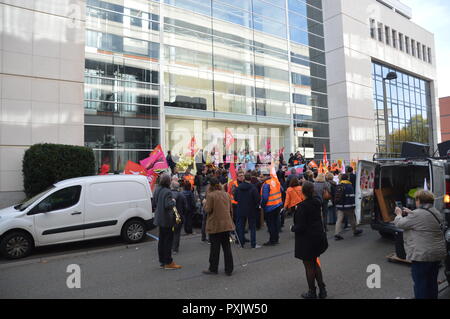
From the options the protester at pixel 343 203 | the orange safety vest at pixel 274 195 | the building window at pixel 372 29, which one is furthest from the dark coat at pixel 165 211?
the building window at pixel 372 29

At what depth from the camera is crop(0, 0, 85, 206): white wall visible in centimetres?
1266

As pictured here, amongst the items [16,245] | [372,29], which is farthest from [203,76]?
[372,29]

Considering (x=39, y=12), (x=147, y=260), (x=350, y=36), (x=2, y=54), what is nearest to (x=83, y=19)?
(x=39, y=12)

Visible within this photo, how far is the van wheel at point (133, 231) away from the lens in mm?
7941

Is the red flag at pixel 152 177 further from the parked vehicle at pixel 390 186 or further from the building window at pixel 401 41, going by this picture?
the building window at pixel 401 41

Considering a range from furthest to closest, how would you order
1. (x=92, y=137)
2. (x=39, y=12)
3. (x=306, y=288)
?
(x=92, y=137)
(x=39, y=12)
(x=306, y=288)

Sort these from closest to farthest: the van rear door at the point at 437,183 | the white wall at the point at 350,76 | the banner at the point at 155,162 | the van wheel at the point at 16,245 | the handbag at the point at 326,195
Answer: the van rear door at the point at 437,183 → the van wheel at the point at 16,245 → the handbag at the point at 326,195 → the banner at the point at 155,162 → the white wall at the point at 350,76

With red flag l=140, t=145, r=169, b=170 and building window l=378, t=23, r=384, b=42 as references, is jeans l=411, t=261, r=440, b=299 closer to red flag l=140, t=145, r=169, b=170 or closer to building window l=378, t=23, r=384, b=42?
red flag l=140, t=145, r=169, b=170

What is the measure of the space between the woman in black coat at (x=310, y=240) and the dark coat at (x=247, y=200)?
2.88 metres

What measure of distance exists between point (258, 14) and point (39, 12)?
16021 millimetres

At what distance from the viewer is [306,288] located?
4.75 metres

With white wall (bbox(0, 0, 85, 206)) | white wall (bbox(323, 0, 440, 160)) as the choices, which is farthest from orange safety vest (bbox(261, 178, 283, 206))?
Result: white wall (bbox(323, 0, 440, 160))

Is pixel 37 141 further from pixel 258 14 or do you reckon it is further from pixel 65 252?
pixel 258 14

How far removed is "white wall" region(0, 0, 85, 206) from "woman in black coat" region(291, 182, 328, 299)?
1282 centimetres
